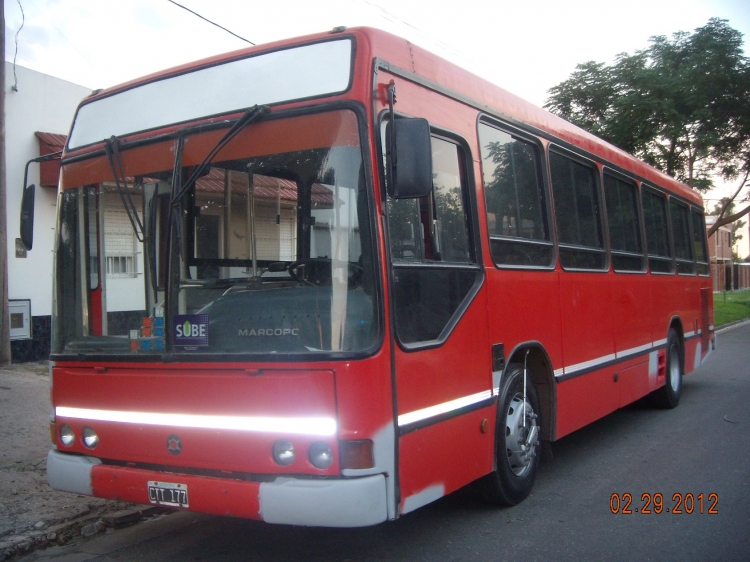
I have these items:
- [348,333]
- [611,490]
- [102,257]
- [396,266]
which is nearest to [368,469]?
[348,333]

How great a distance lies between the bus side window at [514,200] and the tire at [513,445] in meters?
0.90

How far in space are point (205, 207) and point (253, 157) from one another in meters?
0.55

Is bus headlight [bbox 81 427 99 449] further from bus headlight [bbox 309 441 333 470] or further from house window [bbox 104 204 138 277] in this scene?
bus headlight [bbox 309 441 333 470]

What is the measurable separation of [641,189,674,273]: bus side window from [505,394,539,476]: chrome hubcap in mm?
4046

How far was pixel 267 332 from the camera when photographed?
164 inches

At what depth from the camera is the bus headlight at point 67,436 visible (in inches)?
189

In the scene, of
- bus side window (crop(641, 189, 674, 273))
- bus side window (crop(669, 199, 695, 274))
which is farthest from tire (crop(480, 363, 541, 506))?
bus side window (crop(669, 199, 695, 274))

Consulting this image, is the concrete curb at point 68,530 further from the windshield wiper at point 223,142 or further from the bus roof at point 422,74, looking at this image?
the bus roof at point 422,74

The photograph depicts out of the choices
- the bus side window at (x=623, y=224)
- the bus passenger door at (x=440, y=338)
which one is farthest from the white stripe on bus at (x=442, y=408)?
the bus side window at (x=623, y=224)

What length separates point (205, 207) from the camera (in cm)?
465

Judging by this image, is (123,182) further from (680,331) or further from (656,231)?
(680,331)

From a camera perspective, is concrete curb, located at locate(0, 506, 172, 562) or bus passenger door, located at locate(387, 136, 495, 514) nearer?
bus passenger door, located at locate(387, 136, 495, 514)

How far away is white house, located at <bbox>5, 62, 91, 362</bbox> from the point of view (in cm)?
1225
